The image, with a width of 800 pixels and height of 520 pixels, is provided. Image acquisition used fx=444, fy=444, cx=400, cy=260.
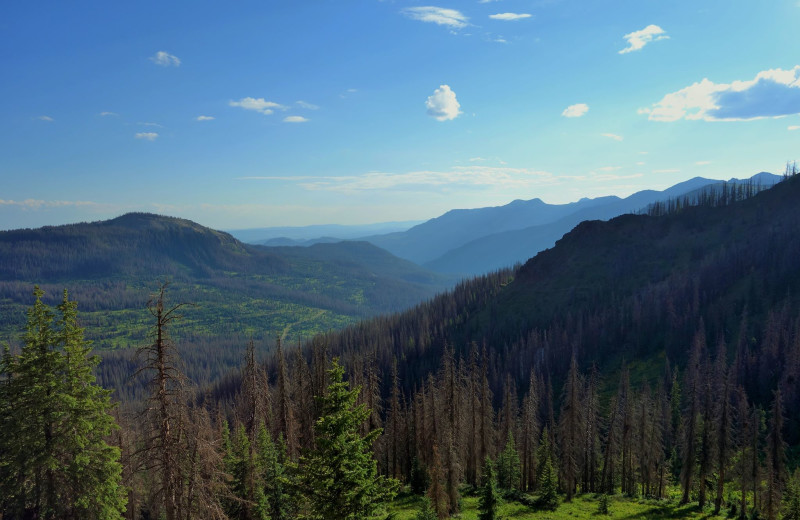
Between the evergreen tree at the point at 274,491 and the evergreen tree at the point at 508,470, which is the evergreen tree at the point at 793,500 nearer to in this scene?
the evergreen tree at the point at 508,470

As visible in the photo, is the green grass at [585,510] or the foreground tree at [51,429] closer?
the foreground tree at [51,429]

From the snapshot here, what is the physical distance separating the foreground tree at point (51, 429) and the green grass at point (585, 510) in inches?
1012

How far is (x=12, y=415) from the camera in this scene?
24.5 metres

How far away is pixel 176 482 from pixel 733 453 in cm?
5808

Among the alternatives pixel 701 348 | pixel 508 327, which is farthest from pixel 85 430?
pixel 508 327

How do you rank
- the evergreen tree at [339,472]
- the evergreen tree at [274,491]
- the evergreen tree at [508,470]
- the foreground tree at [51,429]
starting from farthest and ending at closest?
the evergreen tree at [508,470], the evergreen tree at [274,491], the foreground tree at [51,429], the evergreen tree at [339,472]

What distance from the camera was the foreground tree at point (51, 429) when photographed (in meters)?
24.2

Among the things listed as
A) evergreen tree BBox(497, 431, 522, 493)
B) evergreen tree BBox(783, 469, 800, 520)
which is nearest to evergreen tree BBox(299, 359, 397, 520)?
evergreen tree BBox(783, 469, 800, 520)

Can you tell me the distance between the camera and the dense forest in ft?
67.0

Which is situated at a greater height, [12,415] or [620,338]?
[12,415]

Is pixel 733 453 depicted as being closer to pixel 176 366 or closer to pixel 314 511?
pixel 314 511

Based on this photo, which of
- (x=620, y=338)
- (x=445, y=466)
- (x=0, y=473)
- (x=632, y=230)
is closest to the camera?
(x=0, y=473)

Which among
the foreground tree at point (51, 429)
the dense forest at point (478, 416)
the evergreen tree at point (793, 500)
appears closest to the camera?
the dense forest at point (478, 416)

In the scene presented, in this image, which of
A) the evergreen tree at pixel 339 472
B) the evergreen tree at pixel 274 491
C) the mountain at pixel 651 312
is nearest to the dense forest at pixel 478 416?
the evergreen tree at pixel 339 472
